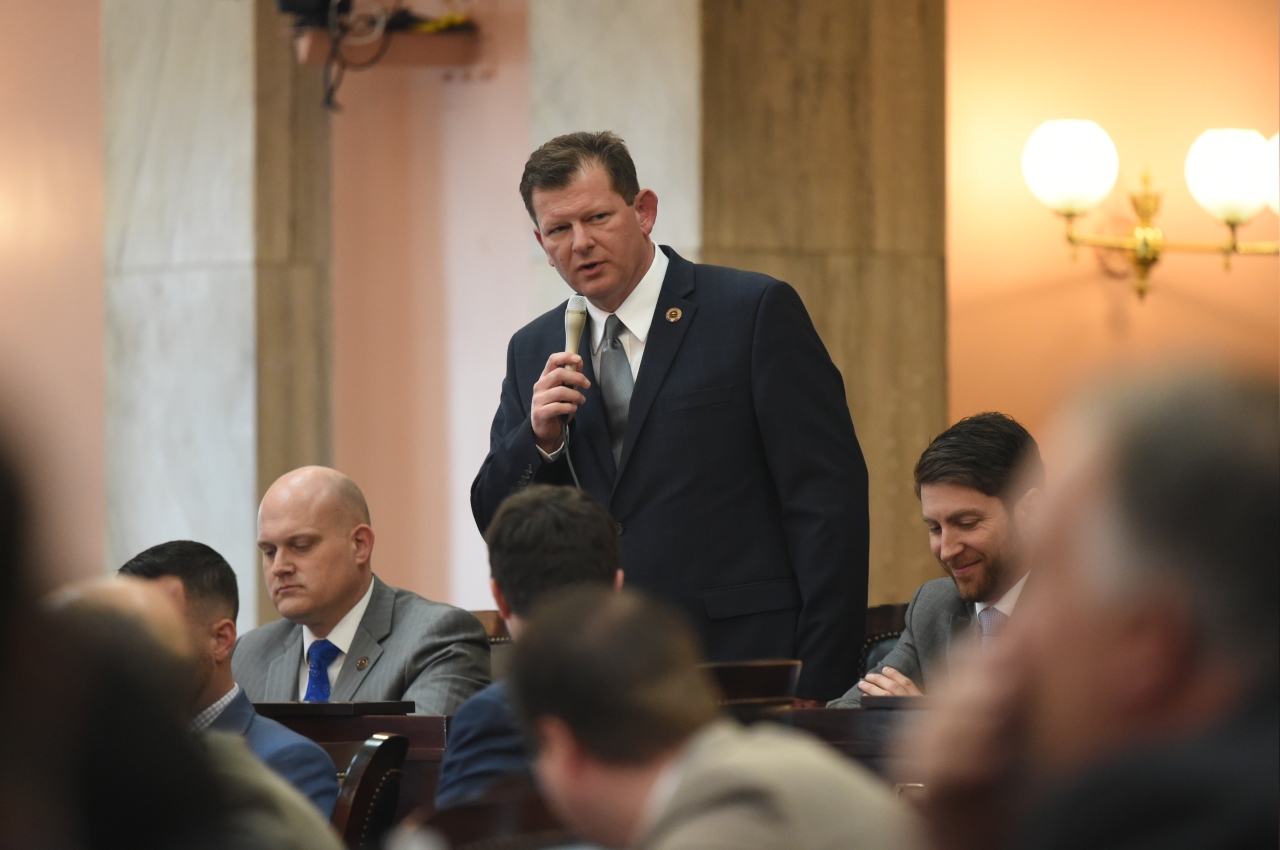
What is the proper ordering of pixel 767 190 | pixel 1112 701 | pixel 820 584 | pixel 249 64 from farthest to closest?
pixel 249 64, pixel 767 190, pixel 820 584, pixel 1112 701

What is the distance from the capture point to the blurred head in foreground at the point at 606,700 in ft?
4.08

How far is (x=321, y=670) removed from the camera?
318cm

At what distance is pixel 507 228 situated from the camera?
4773 millimetres

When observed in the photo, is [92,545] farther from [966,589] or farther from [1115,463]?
[1115,463]

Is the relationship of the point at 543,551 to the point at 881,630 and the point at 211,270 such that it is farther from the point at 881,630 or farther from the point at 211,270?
the point at 211,270

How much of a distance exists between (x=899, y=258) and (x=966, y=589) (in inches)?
64.0

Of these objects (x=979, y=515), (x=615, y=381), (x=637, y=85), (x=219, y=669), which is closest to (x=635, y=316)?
(x=615, y=381)

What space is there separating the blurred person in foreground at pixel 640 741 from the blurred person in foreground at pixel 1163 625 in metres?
0.28

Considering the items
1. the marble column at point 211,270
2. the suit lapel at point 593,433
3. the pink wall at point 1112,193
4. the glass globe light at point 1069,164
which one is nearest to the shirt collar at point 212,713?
the suit lapel at point 593,433

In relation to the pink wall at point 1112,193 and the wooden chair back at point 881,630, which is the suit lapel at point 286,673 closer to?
the wooden chair back at point 881,630

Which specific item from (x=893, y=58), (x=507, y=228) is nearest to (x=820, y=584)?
→ (x=893, y=58)

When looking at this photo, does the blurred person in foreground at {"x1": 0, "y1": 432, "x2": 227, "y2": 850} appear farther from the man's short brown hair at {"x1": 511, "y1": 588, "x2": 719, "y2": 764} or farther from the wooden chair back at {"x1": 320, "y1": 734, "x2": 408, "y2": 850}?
the wooden chair back at {"x1": 320, "y1": 734, "x2": 408, "y2": 850}

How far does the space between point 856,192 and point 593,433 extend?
1.64 metres

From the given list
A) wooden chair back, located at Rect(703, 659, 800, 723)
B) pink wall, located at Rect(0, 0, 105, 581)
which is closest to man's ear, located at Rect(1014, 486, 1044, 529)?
wooden chair back, located at Rect(703, 659, 800, 723)
